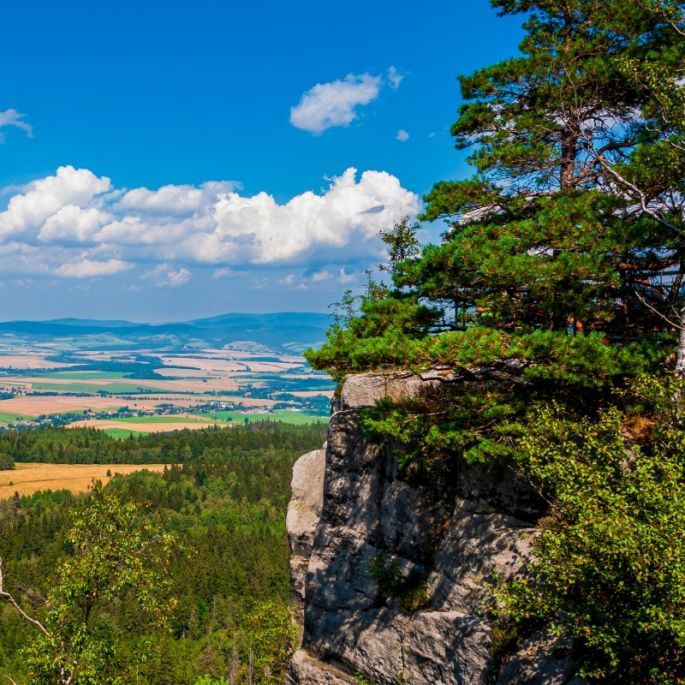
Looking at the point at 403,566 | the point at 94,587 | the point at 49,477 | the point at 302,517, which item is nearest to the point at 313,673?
the point at 403,566

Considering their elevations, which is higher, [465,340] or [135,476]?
[465,340]

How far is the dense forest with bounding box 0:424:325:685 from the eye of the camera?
80.9 feet

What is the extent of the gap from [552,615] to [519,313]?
30.7 ft

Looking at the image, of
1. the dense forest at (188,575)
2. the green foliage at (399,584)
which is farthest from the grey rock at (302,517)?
the green foliage at (399,584)

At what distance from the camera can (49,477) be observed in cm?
17738

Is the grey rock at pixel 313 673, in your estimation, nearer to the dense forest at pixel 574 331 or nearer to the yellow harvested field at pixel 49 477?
the dense forest at pixel 574 331

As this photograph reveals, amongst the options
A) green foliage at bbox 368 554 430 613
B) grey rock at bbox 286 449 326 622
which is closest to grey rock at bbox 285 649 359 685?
green foliage at bbox 368 554 430 613

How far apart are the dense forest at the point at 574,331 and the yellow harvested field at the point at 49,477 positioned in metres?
156

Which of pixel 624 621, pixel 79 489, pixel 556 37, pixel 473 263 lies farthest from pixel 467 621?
pixel 79 489

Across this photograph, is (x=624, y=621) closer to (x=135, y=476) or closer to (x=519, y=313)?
(x=519, y=313)

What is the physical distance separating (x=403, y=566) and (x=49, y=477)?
18701 centimetres

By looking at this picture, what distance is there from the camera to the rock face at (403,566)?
17.5 meters

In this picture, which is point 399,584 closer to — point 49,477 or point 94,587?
point 94,587

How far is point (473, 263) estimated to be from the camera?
17156mm
